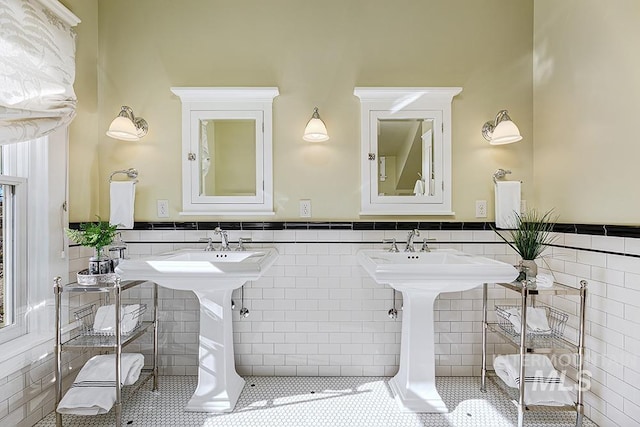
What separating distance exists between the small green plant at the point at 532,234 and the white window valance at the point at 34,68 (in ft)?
7.92

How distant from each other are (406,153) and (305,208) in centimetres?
73

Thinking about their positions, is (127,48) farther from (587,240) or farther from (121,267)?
(587,240)

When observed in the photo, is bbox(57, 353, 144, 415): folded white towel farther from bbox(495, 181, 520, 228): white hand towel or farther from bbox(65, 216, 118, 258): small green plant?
bbox(495, 181, 520, 228): white hand towel

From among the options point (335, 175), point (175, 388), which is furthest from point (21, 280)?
point (335, 175)

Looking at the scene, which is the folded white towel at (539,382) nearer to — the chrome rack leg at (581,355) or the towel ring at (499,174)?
the chrome rack leg at (581,355)

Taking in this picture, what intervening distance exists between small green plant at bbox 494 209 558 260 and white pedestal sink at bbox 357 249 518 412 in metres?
0.21

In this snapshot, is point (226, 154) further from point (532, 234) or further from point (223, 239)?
point (532, 234)

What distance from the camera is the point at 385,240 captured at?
2.26 meters

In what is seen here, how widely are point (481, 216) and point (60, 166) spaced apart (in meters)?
2.50

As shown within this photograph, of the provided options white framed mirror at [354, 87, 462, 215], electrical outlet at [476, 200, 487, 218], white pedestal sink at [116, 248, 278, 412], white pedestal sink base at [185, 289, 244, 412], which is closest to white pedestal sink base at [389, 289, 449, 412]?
white framed mirror at [354, 87, 462, 215]

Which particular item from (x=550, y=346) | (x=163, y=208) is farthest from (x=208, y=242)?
(x=550, y=346)

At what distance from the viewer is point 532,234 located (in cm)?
192

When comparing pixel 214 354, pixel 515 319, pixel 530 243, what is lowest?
pixel 214 354

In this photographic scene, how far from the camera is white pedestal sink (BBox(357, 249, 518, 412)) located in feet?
5.42
